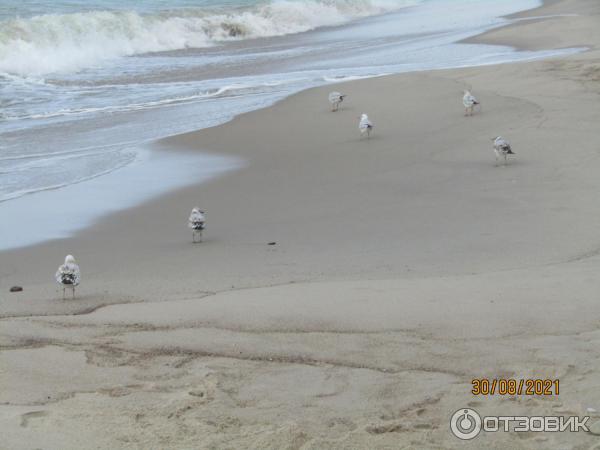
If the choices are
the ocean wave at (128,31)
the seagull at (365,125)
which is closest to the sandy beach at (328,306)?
the seagull at (365,125)

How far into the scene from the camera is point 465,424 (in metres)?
4.50

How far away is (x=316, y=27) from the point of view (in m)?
40.2

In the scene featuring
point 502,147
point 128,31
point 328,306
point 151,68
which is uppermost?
point 128,31

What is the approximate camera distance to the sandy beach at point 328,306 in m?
4.66

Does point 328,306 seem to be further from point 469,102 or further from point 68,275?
point 469,102

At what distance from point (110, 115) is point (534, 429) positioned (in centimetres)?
1431

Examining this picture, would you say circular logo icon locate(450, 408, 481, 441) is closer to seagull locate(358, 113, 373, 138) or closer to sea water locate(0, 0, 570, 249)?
sea water locate(0, 0, 570, 249)

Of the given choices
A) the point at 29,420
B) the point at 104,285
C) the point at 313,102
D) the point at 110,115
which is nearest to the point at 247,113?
the point at 313,102

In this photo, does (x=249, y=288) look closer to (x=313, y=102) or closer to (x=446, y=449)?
(x=446, y=449)

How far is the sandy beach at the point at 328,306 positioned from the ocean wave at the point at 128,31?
17774mm

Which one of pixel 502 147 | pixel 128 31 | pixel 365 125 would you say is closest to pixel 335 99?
pixel 365 125
